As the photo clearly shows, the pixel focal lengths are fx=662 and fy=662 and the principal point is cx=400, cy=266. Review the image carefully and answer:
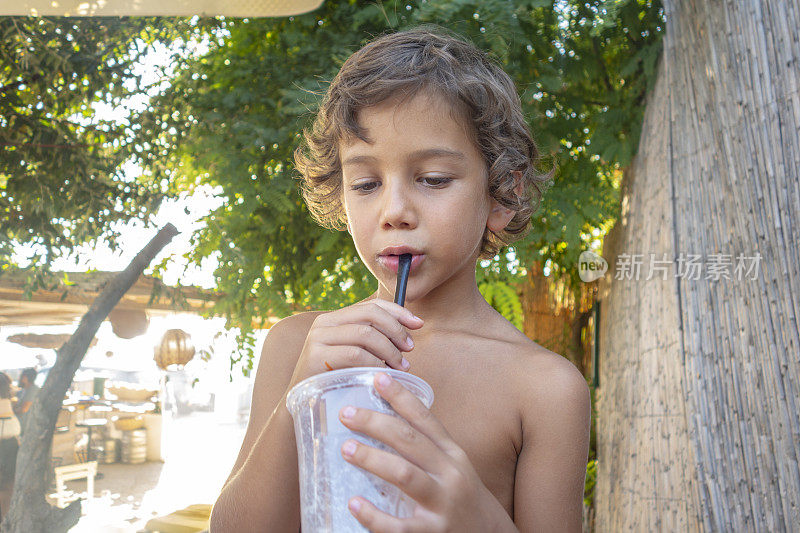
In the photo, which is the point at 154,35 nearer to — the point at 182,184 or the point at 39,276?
the point at 182,184

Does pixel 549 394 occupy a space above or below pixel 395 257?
below

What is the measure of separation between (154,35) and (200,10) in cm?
107

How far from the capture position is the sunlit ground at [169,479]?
2.80 metres

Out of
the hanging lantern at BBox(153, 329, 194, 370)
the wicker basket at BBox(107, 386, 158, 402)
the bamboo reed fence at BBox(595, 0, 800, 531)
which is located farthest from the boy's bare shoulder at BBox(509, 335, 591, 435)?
the wicker basket at BBox(107, 386, 158, 402)

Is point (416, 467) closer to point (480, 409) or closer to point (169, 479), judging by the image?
point (480, 409)

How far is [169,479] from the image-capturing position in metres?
2.95

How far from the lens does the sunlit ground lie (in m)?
2.80

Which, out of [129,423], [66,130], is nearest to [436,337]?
[129,423]

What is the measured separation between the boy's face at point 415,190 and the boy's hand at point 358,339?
18 cm

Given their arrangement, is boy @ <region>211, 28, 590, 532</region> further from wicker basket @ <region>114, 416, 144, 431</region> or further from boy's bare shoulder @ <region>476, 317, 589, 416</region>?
wicker basket @ <region>114, 416, 144, 431</region>

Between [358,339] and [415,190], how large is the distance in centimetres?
28

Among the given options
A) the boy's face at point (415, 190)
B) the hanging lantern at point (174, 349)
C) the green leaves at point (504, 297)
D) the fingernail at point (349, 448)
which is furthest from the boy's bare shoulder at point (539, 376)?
the hanging lantern at point (174, 349)

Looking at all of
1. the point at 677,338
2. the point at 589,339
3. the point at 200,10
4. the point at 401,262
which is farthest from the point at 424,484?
the point at 589,339

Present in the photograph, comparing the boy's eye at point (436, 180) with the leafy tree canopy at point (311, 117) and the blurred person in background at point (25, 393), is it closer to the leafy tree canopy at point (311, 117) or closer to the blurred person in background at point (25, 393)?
the leafy tree canopy at point (311, 117)
